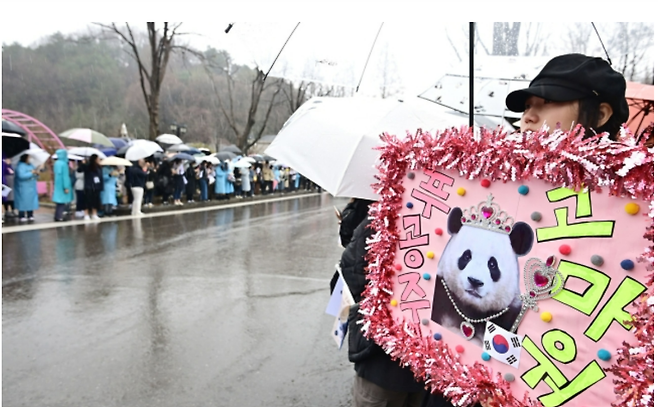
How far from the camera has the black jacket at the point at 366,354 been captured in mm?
2035

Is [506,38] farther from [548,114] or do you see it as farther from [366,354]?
[366,354]

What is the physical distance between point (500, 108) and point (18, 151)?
1348 centimetres

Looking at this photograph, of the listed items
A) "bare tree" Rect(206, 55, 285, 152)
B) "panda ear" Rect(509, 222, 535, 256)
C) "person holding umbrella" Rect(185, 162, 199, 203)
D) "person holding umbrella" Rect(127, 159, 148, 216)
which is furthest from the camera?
"bare tree" Rect(206, 55, 285, 152)

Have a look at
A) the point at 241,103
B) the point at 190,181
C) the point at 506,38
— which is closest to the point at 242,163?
the point at 190,181

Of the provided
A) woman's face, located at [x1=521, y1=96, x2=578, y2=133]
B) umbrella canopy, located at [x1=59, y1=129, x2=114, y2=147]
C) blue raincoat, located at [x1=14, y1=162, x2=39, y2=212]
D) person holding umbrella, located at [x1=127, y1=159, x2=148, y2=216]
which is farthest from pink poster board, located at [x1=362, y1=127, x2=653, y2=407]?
umbrella canopy, located at [x1=59, y1=129, x2=114, y2=147]

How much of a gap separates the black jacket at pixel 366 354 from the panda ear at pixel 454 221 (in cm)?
56

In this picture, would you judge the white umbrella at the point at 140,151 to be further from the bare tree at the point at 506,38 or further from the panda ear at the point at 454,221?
the panda ear at the point at 454,221

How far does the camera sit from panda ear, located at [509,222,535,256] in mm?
1251

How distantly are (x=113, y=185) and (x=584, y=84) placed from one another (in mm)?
13755

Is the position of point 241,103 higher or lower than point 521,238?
higher

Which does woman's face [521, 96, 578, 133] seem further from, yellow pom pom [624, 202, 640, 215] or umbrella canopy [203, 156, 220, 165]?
umbrella canopy [203, 156, 220, 165]

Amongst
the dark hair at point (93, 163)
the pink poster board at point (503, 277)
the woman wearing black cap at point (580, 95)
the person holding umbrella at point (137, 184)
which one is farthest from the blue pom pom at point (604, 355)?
the person holding umbrella at point (137, 184)

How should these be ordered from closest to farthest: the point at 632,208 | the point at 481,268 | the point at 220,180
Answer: the point at 632,208 → the point at 481,268 → the point at 220,180

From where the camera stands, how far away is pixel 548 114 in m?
1.44
